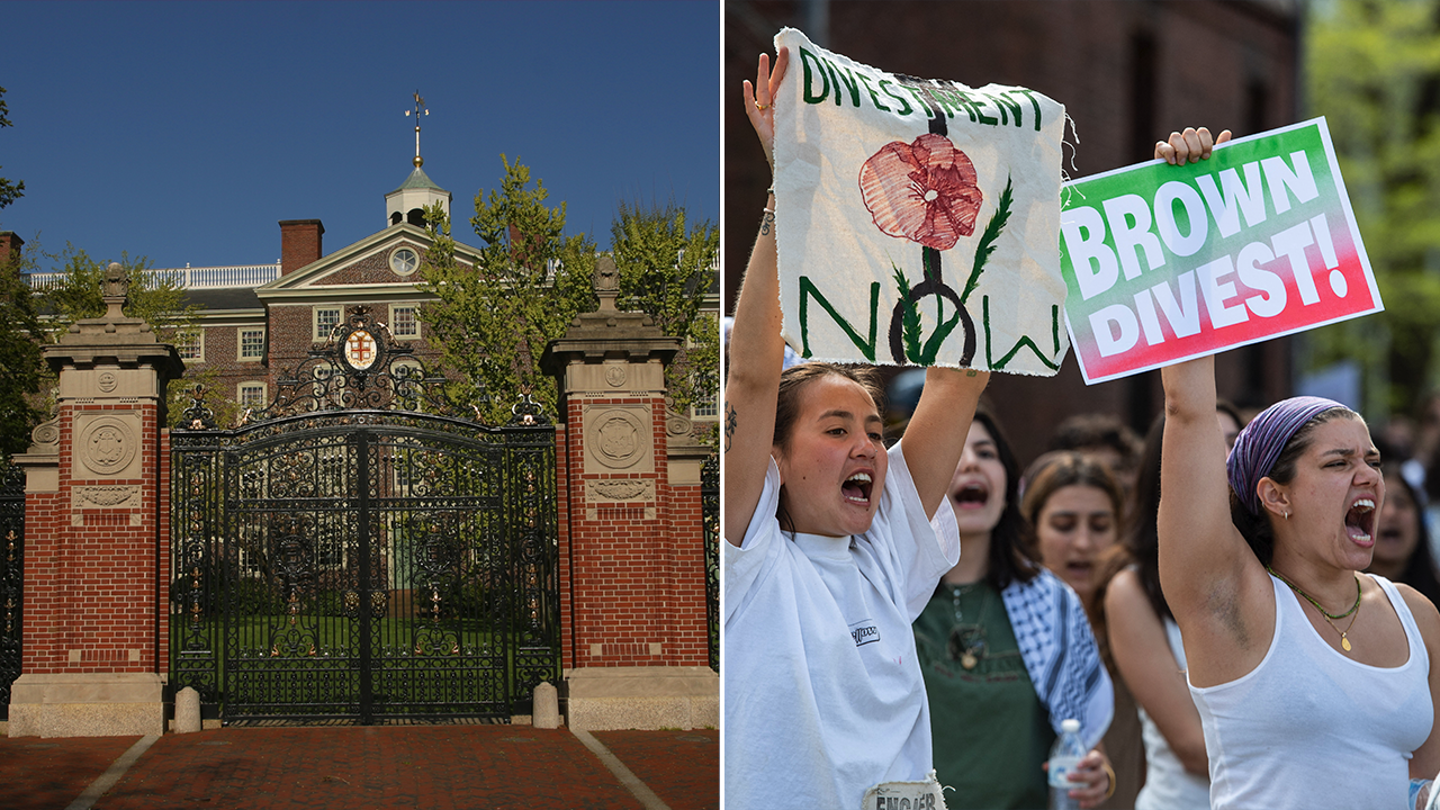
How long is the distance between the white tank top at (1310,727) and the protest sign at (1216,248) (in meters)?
0.66

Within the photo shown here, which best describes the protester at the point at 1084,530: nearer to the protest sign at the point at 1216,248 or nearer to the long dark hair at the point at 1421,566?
the long dark hair at the point at 1421,566

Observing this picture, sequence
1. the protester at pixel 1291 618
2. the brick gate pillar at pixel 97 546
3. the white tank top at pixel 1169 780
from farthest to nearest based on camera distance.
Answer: the brick gate pillar at pixel 97 546 < the white tank top at pixel 1169 780 < the protester at pixel 1291 618

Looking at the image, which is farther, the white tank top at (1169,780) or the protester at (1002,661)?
the protester at (1002,661)

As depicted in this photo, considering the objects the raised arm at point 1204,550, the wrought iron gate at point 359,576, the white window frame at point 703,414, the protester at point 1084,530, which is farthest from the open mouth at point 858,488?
the white window frame at point 703,414

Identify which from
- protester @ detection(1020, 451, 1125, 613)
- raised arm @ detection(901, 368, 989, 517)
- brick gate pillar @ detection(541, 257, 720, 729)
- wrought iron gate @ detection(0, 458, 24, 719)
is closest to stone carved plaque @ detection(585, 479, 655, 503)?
brick gate pillar @ detection(541, 257, 720, 729)

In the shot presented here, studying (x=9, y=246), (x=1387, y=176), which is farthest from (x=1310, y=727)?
(x=9, y=246)

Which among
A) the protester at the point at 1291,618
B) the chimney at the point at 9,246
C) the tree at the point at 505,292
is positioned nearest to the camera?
the protester at the point at 1291,618

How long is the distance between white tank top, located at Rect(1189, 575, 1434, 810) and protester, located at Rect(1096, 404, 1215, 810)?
58 centimetres

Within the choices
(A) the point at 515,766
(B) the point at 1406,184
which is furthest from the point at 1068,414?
(A) the point at 515,766

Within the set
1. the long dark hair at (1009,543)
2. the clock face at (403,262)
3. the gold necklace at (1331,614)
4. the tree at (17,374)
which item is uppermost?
the clock face at (403,262)

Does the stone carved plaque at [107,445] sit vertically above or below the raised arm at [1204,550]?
above

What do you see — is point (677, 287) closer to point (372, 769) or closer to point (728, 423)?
point (372, 769)

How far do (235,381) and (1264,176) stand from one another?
21.7 metres

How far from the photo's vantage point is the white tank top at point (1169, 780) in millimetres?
3109
